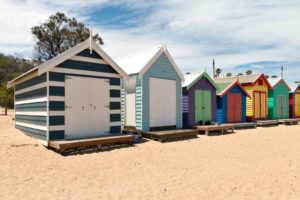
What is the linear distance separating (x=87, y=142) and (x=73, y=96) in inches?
77.1

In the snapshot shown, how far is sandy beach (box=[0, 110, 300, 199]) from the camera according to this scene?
5.43 m

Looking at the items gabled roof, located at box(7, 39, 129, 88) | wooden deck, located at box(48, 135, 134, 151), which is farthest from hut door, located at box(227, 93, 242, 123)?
wooden deck, located at box(48, 135, 134, 151)

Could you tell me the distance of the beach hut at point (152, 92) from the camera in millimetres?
13344

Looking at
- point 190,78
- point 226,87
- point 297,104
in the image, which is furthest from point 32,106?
point 297,104

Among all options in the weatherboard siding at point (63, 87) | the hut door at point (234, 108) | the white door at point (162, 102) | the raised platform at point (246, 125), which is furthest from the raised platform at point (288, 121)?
the weatherboard siding at point (63, 87)

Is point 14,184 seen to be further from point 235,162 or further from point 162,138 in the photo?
point 162,138

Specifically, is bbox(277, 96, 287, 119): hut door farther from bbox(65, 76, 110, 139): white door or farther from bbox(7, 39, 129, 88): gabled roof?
bbox(65, 76, 110, 139): white door

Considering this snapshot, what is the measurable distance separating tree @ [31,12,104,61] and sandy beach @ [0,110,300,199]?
34677 mm

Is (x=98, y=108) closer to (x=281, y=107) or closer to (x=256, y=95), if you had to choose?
(x=256, y=95)

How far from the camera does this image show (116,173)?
6926 mm

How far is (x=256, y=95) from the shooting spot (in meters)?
22.5

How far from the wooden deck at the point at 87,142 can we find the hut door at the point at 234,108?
36.5 ft

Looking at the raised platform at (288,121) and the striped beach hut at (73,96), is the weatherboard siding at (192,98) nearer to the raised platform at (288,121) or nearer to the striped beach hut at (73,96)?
the striped beach hut at (73,96)

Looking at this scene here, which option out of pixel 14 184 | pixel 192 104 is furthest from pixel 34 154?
pixel 192 104
